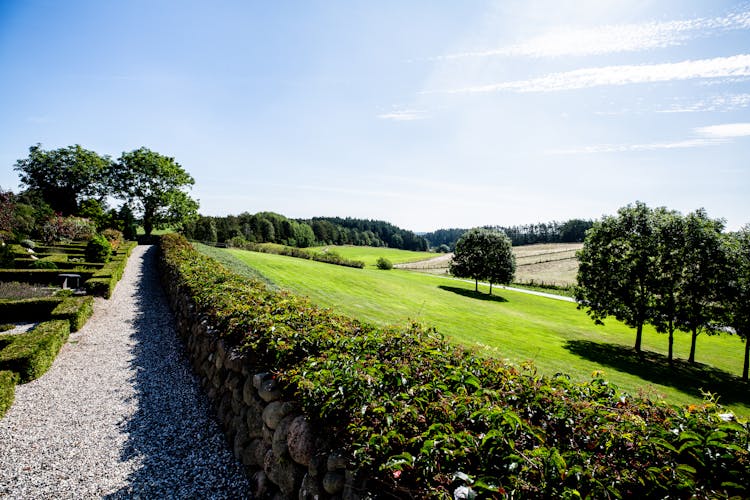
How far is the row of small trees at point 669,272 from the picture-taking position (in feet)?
56.7

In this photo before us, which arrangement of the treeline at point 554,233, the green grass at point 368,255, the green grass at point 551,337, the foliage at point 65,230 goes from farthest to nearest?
the treeline at point 554,233
the green grass at point 368,255
the foliage at point 65,230
the green grass at point 551,337

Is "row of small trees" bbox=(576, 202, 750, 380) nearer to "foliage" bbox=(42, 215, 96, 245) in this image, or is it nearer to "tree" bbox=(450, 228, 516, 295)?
"tree" bbox=(450, 228, 516, 295)

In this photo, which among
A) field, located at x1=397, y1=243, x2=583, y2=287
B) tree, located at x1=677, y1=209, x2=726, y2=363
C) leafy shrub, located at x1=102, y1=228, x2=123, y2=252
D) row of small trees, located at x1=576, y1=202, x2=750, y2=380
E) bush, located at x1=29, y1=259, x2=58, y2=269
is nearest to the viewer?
bush, located at x1=29, y1=259, x2=58, y2=269

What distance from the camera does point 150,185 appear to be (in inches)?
1689

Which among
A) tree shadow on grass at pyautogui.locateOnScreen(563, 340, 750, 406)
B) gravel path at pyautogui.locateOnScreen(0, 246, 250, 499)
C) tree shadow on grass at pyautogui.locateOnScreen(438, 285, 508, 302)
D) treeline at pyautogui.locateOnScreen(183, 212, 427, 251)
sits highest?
treeline at pyautogui.locateOnScreen(183, 212, 427, 251)

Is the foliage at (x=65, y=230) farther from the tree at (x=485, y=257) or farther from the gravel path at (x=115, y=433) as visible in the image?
the tree at (x=485, y=257)

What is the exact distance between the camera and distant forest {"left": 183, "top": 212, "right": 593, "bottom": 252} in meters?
64.6

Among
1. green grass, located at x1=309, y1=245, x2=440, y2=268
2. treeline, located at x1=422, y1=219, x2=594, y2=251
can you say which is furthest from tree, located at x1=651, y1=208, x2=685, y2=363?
treeline, located at x1=422, y1=219, x2=594, y2=251

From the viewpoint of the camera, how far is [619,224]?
20984 mm

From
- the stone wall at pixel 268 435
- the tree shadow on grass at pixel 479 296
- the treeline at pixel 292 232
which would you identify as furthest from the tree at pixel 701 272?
the treeline at pixel 292 232

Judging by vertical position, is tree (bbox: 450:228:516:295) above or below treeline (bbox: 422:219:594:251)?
below

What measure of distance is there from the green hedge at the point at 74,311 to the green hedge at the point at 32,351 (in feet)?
3.75

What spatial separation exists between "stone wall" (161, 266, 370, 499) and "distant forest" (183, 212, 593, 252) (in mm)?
43198

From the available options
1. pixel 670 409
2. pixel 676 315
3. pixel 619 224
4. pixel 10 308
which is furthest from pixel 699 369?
pixel 10 308
